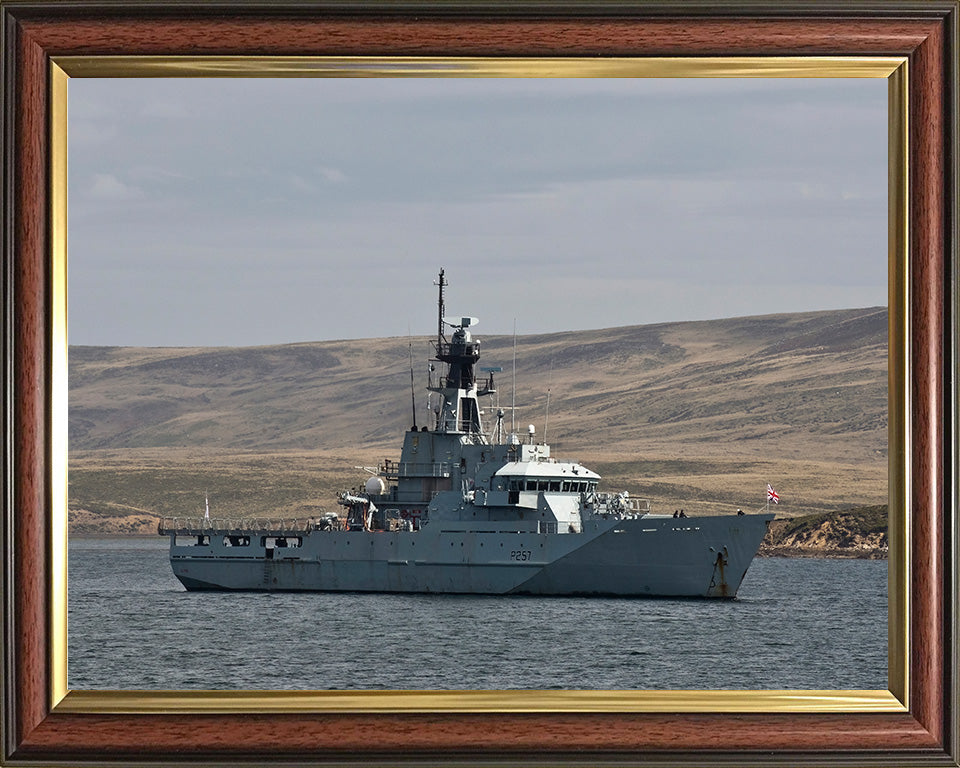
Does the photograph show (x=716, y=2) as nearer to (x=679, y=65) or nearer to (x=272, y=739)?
(x=679, y=65)

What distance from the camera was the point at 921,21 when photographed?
24.6ft

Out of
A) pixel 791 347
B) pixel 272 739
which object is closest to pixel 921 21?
pixel 272 739

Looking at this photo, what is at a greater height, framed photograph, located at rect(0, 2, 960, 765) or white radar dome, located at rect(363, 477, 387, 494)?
framed photograph, located at rect(0, 2, 960, 765)

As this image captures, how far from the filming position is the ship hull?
4172 centimetres

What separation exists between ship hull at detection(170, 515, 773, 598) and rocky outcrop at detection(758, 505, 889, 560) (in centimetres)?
3441


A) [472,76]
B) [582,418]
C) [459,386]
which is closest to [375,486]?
[459,386]

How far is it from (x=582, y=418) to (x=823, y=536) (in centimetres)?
5285

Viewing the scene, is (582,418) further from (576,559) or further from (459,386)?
(576,559)

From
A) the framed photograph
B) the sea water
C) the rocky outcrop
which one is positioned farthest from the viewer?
the rocky outcrop

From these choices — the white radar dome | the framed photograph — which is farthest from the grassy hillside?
the framed photograph

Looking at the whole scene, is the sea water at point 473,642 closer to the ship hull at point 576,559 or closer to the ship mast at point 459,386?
the ship hull at point 576,559

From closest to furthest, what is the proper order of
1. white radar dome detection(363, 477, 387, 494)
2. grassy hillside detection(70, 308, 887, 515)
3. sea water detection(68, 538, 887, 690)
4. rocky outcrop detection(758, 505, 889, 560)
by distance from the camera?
sea water detection(68, 538, 887, 690), white radar dome detection(363, 477, 387, 494), rocky outcrop detection(758, 505, 889, 560), grassy hillside detection(70, 308, 887, 515)

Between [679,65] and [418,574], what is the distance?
3809cm

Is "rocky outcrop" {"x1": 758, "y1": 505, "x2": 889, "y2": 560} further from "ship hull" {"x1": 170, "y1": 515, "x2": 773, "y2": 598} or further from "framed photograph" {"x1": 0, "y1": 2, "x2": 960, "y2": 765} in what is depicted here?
"framed photograph" {"x1": 0, "y1": 2, "x2": 960, "y2": 765}
